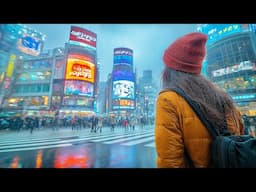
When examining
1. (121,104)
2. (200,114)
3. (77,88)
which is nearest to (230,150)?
(200,114)

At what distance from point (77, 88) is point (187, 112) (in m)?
34.4

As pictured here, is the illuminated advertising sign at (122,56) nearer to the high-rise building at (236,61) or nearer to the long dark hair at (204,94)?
the high-rise building at (236,61)

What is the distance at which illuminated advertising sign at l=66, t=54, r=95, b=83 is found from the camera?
3238 cm

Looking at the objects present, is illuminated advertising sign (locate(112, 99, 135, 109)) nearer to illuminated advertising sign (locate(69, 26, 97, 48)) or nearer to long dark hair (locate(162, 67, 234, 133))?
illuminated advertising sign (locate(69, 26, 97, 48))

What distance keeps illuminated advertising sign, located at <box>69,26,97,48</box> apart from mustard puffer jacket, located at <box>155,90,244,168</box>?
1535 inches

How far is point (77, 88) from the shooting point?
108ft

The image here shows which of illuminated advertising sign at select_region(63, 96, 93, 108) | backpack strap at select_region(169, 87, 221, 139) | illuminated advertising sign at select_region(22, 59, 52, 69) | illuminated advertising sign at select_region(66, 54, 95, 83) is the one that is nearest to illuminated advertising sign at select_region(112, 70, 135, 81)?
illuminated advertising sign at select_region(66, 54, 95, 83)

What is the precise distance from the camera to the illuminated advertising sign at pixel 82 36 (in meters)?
34.8

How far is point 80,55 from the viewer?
113 feet

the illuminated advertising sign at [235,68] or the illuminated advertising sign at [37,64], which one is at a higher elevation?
the illuminated advertising sign at [37,64]

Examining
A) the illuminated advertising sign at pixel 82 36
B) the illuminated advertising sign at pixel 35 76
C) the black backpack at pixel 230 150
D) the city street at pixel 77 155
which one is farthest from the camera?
the illuminated advertising sign at pixel 35 76

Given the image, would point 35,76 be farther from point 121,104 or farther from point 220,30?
point 220,30

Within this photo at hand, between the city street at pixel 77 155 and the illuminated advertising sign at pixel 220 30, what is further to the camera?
the illuminated advertising sign at pixel 220 30

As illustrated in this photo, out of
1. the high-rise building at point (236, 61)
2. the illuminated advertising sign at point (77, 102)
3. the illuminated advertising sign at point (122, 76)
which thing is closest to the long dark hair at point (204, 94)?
the high-rise building at point (236, 61)
